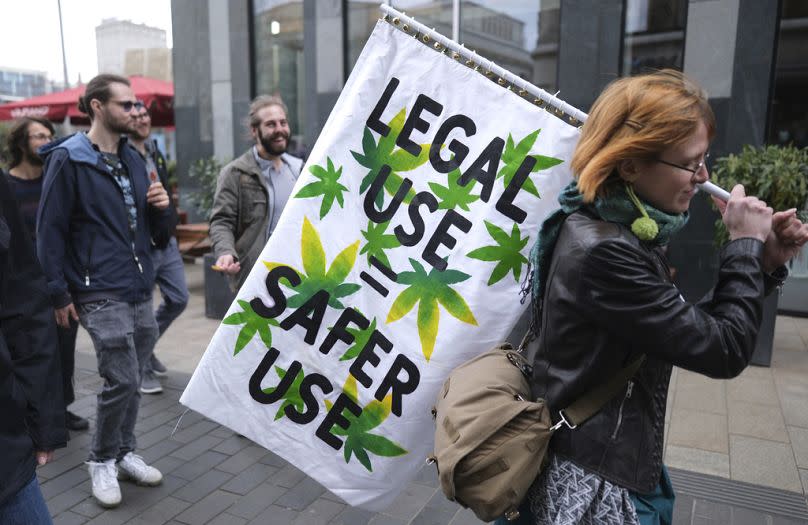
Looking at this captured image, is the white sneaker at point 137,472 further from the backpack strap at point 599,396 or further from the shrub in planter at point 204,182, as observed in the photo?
the shrub in planter at point 204,182

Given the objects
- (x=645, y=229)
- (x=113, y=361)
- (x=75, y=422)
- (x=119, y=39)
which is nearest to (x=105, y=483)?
(x=113, y=361)

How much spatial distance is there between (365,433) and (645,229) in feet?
3.49

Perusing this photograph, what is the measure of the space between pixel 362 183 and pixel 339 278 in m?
0.31

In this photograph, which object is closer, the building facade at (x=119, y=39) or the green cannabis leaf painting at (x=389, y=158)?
the green cannabis leaf painting at (x=389, y=158)

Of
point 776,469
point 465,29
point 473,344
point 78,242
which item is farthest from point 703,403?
point 465,29

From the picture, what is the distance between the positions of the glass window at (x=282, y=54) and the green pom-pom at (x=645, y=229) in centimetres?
892

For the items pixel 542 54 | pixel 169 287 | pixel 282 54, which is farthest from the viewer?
pixel 282 54

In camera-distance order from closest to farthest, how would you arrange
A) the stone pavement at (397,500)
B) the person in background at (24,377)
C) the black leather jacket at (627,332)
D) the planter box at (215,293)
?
the black leather jacket at (627,332)
the person in background at (24,377)
the stone pavement at (397,500)
the planter box at (215,293)

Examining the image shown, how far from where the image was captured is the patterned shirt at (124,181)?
3480mm

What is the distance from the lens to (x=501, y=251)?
2.04m

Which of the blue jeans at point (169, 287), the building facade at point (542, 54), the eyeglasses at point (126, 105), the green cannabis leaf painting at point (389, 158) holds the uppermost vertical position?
the building facade at point (542, 54)

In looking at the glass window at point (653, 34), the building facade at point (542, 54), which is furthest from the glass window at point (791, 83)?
the glass window at point (653, 34)

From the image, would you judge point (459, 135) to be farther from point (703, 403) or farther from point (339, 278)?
point (703, 403)

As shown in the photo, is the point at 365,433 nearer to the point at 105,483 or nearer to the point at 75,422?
the point at 105,483
